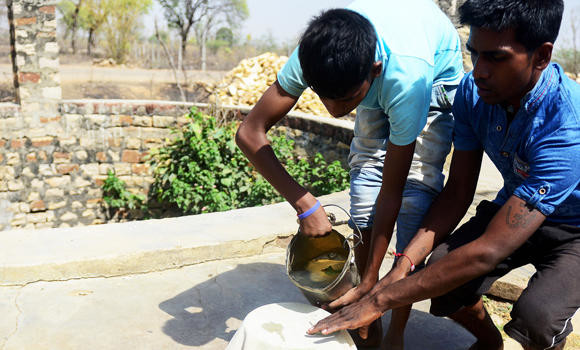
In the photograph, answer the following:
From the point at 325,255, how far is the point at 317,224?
0.24 m

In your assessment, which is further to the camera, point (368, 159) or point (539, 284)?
point (368, 159)

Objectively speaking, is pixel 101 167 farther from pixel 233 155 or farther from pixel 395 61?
pixel 395 61

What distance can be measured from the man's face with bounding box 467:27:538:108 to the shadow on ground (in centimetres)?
117

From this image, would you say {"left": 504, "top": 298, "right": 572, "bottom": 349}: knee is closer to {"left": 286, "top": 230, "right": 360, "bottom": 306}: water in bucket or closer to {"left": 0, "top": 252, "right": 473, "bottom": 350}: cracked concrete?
{"left": 286, "top": 230, "right": 360, "bottom": 306}: water in bucket

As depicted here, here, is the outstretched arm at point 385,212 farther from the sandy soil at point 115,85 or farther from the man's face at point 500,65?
the sandy soil at point 115,85

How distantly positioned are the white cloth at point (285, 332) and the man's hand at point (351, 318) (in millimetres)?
41

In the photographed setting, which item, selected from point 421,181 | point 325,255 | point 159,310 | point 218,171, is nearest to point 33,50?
point 218,171

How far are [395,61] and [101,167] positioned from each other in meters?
6.30

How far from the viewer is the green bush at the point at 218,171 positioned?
241 inches

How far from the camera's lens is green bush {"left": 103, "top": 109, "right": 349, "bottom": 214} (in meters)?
6.11

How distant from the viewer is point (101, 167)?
24.3ft

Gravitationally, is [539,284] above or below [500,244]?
below

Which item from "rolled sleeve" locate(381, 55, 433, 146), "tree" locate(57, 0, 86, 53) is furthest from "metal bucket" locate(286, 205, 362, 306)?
"tree" locate(57, 0, 86, 53)

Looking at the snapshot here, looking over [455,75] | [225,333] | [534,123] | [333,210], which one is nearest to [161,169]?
[333,210]
